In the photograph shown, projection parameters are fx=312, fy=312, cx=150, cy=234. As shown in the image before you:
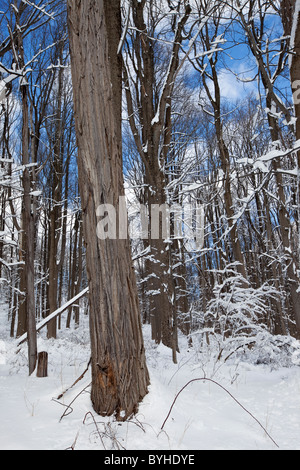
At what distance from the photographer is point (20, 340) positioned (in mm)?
5047

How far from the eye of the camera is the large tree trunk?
7.47 feet

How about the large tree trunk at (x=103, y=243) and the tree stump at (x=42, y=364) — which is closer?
the large tree trunk at (x=103, y=243)

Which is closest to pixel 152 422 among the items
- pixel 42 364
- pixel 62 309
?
pixel 42 364

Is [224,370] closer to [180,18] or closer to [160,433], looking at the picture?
[160,433]

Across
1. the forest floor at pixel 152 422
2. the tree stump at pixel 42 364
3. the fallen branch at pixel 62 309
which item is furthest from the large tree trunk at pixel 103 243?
the tree stump at pixel 42 364

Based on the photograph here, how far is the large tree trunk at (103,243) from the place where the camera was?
2277 mm

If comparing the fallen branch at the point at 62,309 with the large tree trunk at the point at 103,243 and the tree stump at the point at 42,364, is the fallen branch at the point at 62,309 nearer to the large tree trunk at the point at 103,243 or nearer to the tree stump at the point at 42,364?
the tree stump at the point at 42,364

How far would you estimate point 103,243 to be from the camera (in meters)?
2.42

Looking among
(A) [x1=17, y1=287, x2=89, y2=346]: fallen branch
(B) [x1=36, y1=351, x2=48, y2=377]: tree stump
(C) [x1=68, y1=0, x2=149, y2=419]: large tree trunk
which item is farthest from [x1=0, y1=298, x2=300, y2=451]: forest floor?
(A) [x1=17, y1=287, x2=89, y2=346]: fallen branch

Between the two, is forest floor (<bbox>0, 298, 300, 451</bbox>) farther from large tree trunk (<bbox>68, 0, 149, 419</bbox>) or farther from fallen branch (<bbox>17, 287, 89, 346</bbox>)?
fallen branch (<bbox>17, 287, 89, 346</bbox>)

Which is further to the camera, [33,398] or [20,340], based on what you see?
[20,340]

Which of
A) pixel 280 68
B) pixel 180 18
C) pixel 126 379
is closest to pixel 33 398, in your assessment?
pixel 126 379

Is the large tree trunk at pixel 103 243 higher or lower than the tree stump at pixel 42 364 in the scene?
higher
